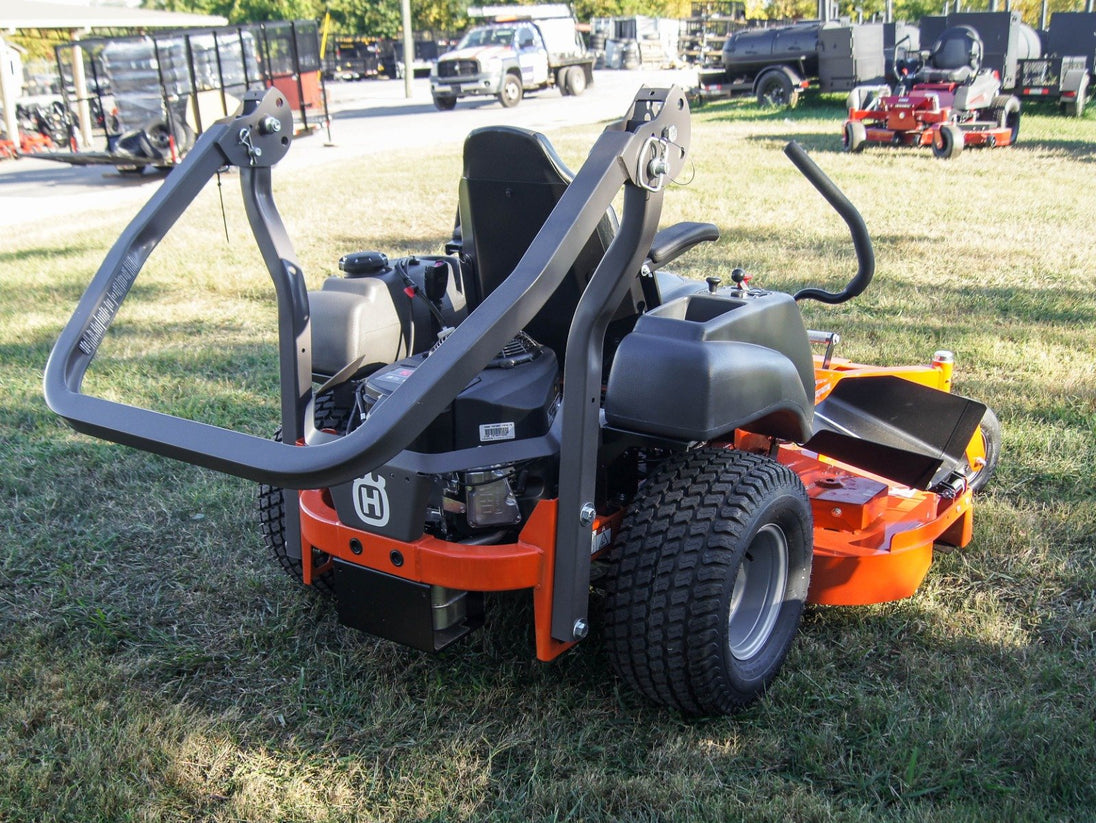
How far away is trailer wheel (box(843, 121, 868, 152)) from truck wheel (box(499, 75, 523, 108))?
41.6ft

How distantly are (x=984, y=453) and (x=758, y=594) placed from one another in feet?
4.72

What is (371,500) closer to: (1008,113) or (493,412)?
(493,412)

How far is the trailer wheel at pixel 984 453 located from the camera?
3.67 metres

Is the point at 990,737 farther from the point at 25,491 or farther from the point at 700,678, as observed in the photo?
the point at 25,491

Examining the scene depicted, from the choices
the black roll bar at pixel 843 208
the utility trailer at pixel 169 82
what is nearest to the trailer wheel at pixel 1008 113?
the utility trailer at pixel 169 82

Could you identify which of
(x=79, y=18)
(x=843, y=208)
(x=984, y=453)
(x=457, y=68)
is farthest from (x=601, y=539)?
(x=457, y=68)

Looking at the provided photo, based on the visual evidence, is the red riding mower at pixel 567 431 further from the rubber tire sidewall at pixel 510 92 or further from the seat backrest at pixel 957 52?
the rubber tire sidewall at pixel 510 92

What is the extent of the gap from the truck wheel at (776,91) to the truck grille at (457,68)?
22.0ft

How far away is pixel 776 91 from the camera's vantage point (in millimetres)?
19875

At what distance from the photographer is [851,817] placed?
2273 mm

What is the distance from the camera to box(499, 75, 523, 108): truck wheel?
2405 cm

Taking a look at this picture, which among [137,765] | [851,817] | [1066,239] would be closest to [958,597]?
[851,817]

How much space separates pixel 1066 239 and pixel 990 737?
642 cm

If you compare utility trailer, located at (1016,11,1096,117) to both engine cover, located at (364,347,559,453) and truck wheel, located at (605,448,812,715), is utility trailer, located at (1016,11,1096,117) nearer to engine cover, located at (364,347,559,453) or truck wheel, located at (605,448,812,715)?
truck wheel, located at (605,448,812,715)
